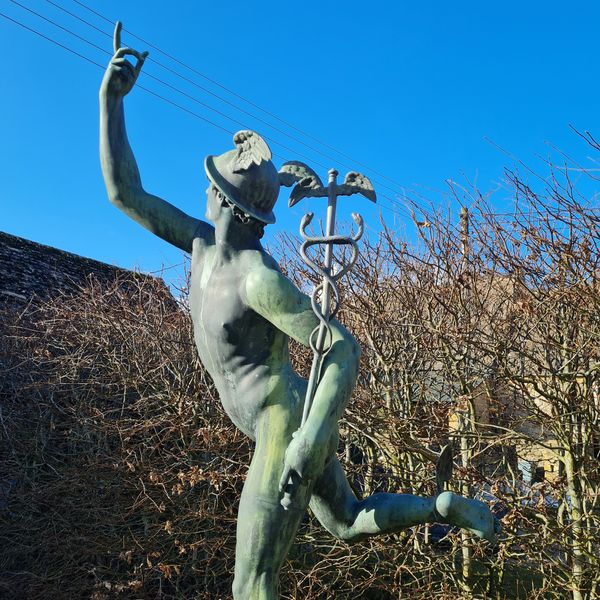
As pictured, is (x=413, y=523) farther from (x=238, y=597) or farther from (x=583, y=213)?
(x=583, y=213)

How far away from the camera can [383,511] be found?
249 centimetres

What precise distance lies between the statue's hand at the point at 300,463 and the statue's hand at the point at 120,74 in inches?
59.5

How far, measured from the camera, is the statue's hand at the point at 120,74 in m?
2.67

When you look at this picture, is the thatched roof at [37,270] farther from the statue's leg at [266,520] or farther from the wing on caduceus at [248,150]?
the statue's leg at [266,520]

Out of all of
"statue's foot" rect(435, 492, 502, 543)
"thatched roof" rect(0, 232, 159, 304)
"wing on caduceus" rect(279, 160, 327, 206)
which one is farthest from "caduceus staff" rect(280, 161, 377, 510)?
"thatched roof" rect(0, 232, 159, 304)

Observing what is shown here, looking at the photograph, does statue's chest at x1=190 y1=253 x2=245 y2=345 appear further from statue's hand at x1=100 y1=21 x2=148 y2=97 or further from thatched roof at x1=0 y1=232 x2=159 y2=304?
thatched roof at x1=0 y1=232 x2=159 y2=304

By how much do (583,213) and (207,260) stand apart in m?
3.94

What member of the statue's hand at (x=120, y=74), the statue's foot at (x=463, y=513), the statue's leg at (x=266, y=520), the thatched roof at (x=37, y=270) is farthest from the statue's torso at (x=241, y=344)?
the thatched roof at (x=37, y=270)

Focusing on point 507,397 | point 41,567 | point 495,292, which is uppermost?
point 495,292

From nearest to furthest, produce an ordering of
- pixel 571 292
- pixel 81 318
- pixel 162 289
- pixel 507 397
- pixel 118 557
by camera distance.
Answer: pixel 571 292 → pixel 507 397 → pixel 118 557 → pixel 81 318 → pixel 162 289

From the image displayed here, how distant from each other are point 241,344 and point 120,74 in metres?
1.14

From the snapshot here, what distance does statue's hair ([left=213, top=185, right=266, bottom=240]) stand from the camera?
102 inches

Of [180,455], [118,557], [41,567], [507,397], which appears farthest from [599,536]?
[41,567]

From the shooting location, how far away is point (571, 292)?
557 cm
